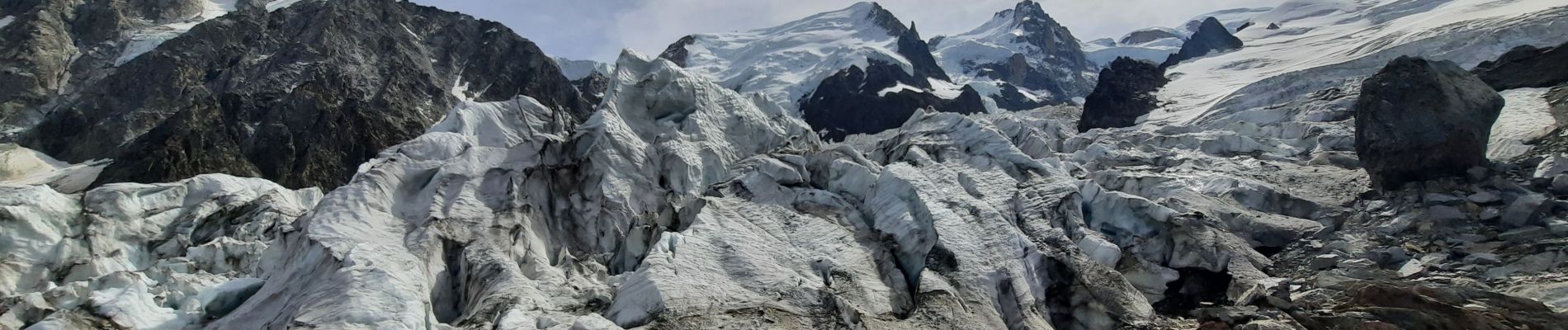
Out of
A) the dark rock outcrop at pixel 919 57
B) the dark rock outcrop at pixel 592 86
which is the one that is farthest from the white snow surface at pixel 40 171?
the dark rock outcrop at pixel 919 57

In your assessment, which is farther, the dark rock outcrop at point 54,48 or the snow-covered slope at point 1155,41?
the snow-covered slope at point 1155,41

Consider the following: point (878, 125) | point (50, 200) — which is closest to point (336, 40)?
point (878, 125)

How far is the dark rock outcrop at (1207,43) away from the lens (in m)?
105

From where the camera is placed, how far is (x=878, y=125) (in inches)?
3469

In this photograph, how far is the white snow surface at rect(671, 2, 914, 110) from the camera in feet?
311

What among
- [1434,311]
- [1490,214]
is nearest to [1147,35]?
[1490,214]

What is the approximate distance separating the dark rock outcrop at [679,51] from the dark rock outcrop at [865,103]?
24.7m

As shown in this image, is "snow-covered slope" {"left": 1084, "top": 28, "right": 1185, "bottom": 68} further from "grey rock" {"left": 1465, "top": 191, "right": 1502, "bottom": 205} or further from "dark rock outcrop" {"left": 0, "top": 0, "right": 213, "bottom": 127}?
"dark rock outcrop" {"left": 0, "top": 0, "right": 213, "bottom": 127}

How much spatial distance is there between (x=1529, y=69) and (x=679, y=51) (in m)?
89.5

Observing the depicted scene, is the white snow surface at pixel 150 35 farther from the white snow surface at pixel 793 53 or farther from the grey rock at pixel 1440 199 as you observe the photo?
the grey rock at pixel 1440 199

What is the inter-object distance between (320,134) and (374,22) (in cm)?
3095

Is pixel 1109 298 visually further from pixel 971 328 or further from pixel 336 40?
pixel 336 40

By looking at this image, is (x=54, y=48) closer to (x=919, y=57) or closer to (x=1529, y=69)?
(x=919, y=57)

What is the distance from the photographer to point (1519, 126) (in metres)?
29.0
